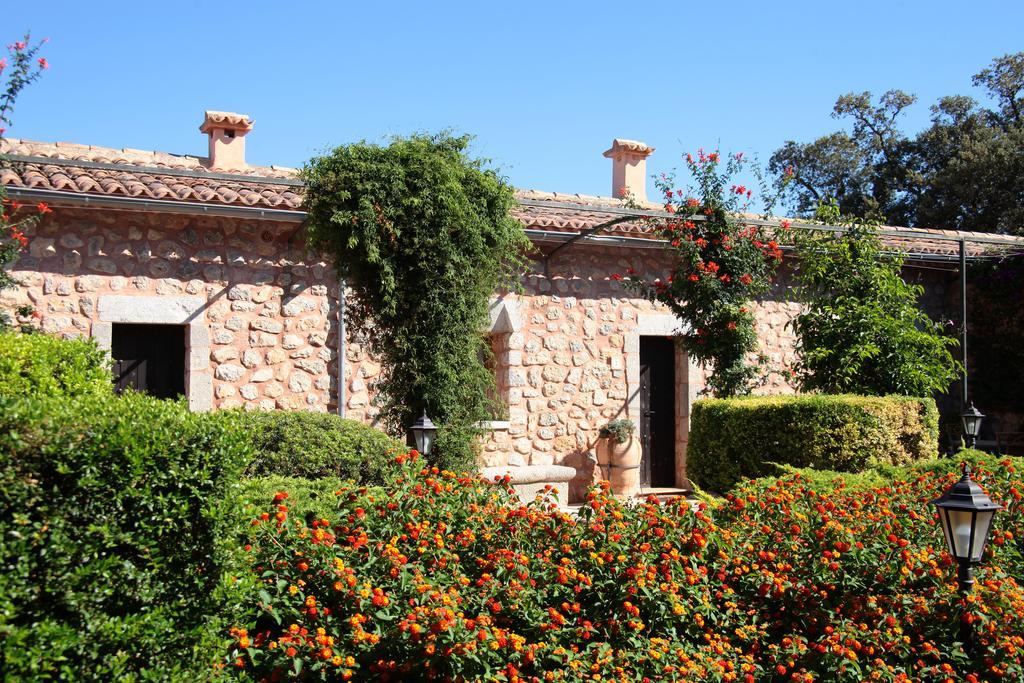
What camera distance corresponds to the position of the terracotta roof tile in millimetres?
7473

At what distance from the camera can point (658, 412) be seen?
36.0 feet

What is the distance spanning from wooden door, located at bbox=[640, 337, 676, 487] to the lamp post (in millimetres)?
7055

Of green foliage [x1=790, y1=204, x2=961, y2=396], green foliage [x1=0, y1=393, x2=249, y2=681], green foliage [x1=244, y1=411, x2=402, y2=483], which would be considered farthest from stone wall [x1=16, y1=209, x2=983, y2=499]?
green foliage [x1=0, y1=393, x2=249, y2=681]

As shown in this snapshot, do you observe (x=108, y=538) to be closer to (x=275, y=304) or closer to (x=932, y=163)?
(x=275, y=304)

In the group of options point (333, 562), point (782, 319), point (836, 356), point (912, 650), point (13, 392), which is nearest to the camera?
point (333, 562)

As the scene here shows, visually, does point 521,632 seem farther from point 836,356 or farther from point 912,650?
point 836,356

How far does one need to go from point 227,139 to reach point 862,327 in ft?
22.7

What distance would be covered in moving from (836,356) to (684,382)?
2.14 metres

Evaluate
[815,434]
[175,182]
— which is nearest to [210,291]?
[175,182]

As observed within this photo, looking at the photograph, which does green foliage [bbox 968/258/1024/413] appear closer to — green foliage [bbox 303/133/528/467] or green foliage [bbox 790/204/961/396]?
green foliage [bbox 790/204/961/396]

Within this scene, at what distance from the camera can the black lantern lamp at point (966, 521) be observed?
374 cm

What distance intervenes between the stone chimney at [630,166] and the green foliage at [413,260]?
5875mm

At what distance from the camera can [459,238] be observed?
22.4ft

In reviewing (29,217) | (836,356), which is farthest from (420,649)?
(836,356)
